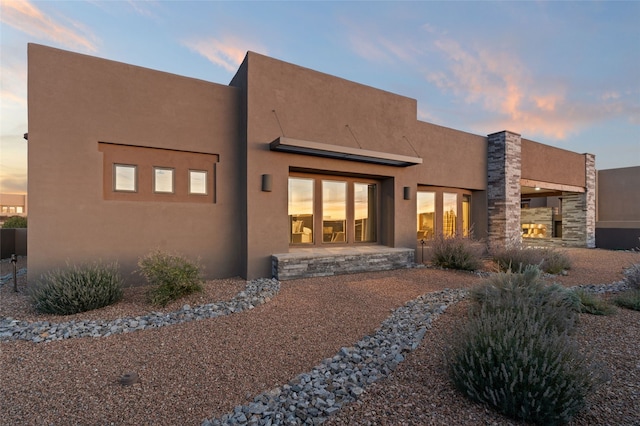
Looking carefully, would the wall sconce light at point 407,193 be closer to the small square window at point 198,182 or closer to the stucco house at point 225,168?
the stucco house at point 225,168

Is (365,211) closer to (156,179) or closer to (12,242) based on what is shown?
(156,179)

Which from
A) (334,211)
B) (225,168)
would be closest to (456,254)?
(334,211)

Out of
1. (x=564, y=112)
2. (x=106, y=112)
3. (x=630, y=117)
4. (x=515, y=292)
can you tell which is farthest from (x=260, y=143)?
(x=630, y=117)

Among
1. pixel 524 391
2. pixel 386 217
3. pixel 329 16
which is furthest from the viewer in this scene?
pixel 386 217

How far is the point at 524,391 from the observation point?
7.02 ft

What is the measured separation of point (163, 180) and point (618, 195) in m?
24.5

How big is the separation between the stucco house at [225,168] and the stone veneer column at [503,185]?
2182mm

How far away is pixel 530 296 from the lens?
4078 millimetres

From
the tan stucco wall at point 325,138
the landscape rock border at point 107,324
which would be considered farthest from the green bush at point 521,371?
the tan stucco wall at point 325,138

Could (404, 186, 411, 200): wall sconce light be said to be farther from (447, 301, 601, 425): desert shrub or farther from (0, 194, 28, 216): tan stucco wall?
(0, 194, 28, 216): tan stucco wall

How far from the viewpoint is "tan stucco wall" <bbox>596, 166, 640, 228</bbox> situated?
16688 millimetres

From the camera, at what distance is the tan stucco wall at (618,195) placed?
54.7 feet

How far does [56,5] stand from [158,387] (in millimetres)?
8319

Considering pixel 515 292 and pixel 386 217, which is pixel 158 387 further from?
pixel 386 217
